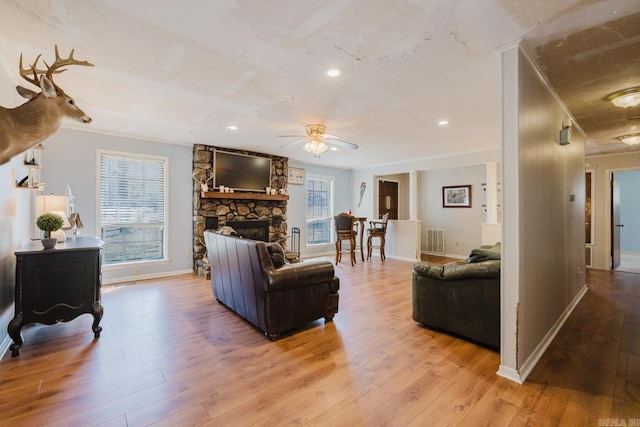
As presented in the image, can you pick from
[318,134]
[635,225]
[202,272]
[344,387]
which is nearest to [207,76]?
[318,134]

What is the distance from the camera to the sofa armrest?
2.61 m

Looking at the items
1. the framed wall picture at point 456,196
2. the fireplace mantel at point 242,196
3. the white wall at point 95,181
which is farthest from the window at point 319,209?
the framed wall picture at point 456,196

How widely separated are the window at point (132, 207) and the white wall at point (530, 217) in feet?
16.7

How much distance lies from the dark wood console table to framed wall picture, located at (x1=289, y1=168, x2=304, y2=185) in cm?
451

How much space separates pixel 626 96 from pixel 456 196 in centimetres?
478

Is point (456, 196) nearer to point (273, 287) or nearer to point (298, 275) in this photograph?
point (298, 275)

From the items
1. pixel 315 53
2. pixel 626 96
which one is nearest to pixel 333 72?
pixel 315 53

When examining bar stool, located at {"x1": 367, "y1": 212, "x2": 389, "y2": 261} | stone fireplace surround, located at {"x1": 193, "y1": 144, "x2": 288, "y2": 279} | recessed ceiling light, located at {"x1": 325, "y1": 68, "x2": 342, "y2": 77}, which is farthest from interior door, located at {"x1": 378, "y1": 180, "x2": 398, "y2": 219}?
recessed ceiling light, located at {"x1": 325, "y1": 68, "x2": 342, "y2": 77}

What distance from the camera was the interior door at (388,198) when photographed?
323 inches

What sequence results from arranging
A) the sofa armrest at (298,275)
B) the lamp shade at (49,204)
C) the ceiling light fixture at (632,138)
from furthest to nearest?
the ceiling light fixture at (632,138), the lamp shade at (49,204), the sofa armrest at (298,275)

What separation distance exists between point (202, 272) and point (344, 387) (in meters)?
3.74

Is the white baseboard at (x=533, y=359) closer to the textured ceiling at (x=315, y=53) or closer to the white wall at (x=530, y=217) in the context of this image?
the white wall at (x=530, y=217)

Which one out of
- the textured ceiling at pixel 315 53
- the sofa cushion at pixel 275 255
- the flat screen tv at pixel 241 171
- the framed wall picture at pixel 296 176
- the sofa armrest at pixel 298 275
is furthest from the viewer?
the framed wall picture at pixel 296 176

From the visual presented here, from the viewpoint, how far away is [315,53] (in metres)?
2.10
